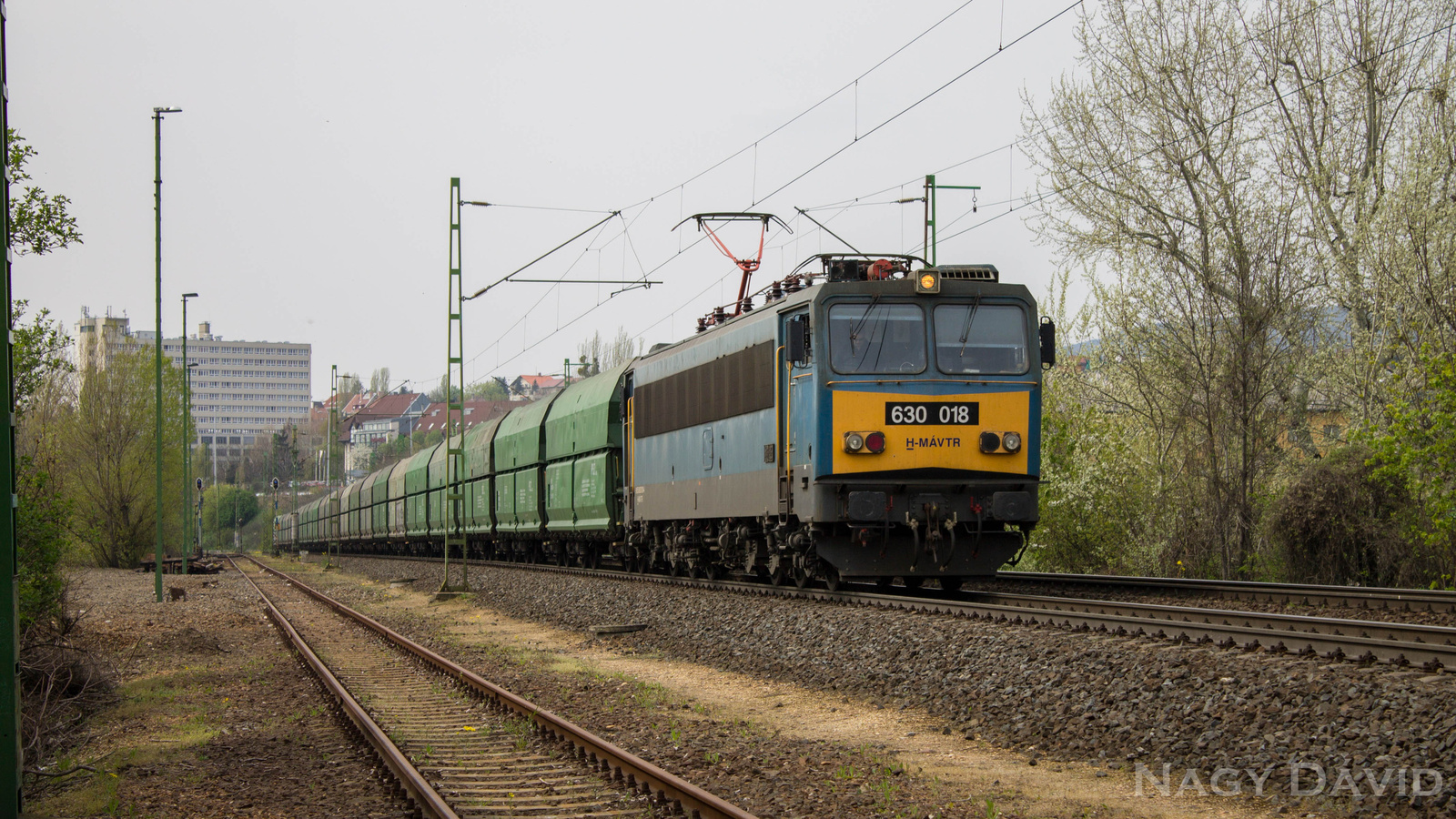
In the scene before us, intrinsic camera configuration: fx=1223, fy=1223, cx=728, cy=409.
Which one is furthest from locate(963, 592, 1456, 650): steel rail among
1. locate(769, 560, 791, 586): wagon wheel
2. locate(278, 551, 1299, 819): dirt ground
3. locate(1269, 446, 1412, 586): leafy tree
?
locate(1269, 446, 1412, 586): leafy tree

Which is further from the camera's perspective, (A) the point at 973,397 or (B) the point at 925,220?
(B) the point at 925,220

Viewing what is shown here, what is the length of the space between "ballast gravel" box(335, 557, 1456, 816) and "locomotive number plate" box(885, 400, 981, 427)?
219 cm

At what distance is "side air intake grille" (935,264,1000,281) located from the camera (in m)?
14.5

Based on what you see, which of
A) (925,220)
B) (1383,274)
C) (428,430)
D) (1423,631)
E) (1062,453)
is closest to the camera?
(1423,631)

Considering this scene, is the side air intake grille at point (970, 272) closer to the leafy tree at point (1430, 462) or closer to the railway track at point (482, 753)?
the leafy tree at point (1430, 462)

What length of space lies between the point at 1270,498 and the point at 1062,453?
16.9ft

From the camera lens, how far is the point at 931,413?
44.8 feet

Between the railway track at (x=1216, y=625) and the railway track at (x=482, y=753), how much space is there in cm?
423

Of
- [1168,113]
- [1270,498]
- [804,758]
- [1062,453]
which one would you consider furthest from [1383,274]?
[804,758]

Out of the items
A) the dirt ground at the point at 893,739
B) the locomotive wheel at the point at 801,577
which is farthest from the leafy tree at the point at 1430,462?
the dirt ground at the point at 893,739

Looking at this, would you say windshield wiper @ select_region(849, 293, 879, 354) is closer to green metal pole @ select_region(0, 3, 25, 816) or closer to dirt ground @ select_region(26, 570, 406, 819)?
dirt ground @ select_region(26, 570, 406, 819)

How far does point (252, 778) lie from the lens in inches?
327

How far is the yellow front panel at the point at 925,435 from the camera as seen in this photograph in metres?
13.4

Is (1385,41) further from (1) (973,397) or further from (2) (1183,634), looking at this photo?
(2) (1183,634)
